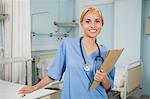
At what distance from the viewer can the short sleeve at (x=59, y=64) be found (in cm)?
135

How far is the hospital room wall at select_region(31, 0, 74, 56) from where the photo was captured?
4469 millimetres

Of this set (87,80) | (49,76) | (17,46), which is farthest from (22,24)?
(87,80)

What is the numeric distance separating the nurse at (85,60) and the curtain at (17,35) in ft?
4.57

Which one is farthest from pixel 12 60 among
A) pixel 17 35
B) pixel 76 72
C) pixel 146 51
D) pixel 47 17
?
pixel 146 51

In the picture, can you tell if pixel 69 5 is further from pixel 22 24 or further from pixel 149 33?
pixel 22 24

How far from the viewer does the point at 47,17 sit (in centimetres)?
474

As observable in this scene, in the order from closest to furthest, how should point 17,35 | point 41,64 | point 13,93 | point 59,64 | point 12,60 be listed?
point 59,64
point 13,93
point 12,60
point 17,35
point 41,64

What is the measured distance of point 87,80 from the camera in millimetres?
1274

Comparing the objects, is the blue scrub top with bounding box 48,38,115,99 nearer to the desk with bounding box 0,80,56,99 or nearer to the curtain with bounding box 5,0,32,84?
the desk with bounding box 0,80,56,99

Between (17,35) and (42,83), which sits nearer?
(42,83)

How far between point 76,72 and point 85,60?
0.08 metres

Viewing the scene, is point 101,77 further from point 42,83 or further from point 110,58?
point 42,83

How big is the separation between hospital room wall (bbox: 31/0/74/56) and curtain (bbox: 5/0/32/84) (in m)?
1.65

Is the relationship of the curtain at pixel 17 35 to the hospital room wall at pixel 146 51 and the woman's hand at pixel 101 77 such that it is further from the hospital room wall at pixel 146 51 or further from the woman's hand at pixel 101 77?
the hospital room wall at pixel 146 51
